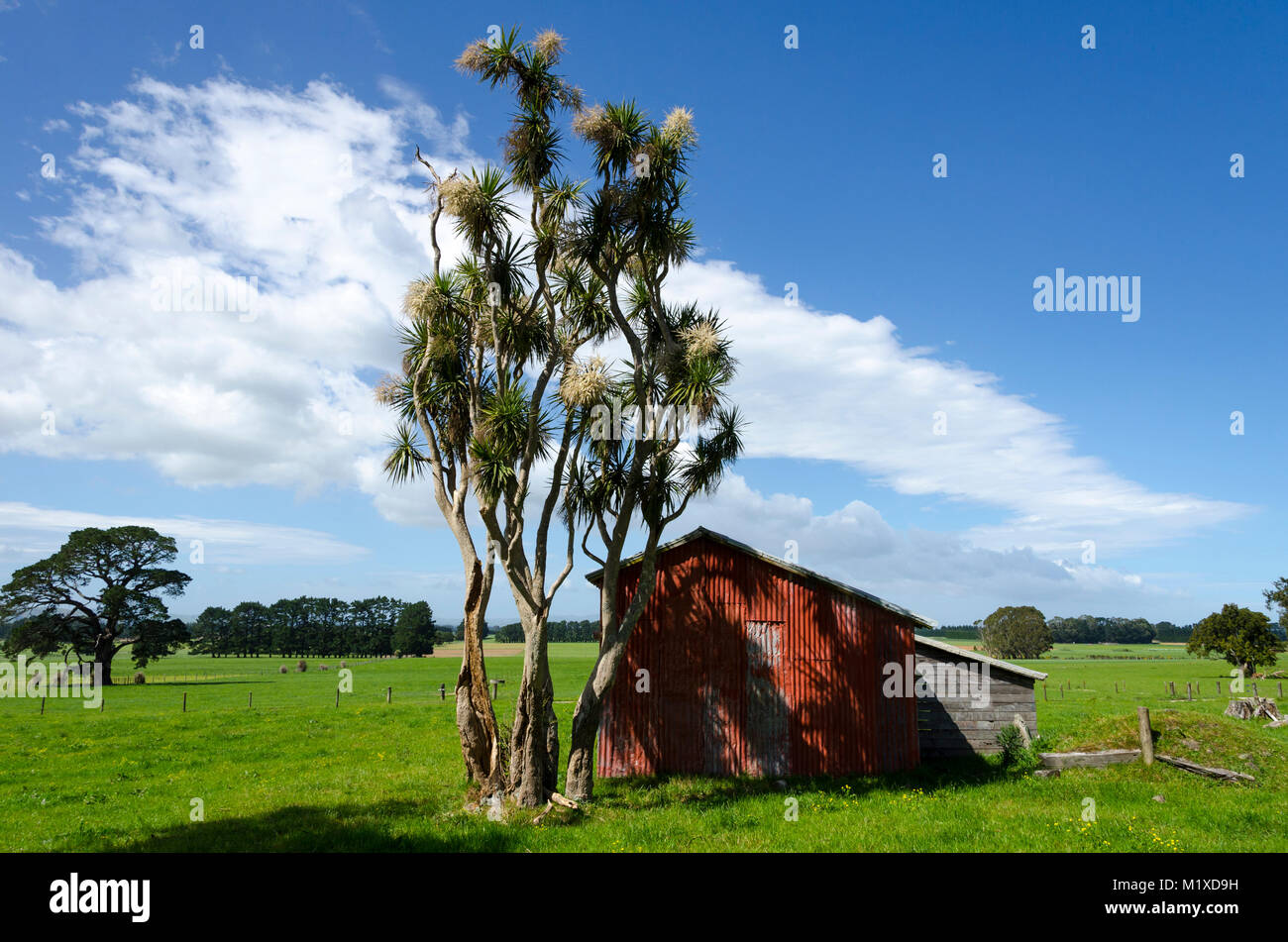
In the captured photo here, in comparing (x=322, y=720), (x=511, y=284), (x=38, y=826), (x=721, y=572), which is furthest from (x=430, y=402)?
(x=322, y=720)

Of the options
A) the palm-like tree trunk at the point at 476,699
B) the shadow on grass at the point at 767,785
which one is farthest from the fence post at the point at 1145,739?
the palm-like tree trunk at the point at 476,699

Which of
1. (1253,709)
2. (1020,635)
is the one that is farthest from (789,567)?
(1020,635)

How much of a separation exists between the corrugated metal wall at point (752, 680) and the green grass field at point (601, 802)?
3.25ft

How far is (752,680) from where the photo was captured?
63.3 ft

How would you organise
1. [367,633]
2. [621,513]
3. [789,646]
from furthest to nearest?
[367,633] → [789,646] → [621,513]

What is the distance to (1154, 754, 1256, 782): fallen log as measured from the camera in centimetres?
1675

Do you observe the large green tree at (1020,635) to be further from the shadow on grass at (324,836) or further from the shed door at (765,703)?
the shadow on grass at (324,836)

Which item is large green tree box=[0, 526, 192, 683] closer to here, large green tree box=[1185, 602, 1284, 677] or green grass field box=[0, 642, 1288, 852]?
green grass field box=[0, 642, 1288, 852]

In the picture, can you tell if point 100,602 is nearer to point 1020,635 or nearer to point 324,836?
point 324,836

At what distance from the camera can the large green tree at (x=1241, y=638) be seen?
183ft

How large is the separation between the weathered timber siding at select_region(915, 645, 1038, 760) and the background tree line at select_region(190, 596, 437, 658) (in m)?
111

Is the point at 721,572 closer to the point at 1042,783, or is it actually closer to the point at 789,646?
the point at 789,646
